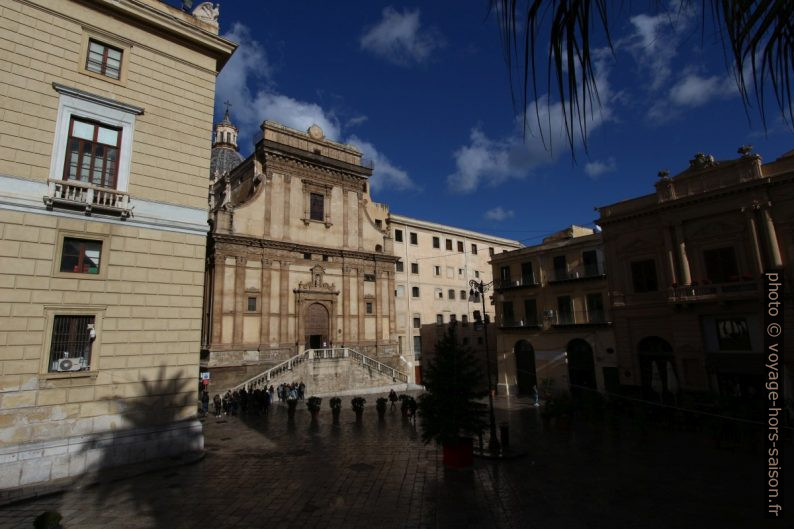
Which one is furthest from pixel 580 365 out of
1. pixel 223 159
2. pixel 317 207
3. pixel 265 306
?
pixel 223 159

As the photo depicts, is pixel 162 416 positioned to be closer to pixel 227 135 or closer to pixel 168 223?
pixel 168 223

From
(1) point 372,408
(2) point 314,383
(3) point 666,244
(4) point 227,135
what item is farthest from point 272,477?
(4) point 227,135

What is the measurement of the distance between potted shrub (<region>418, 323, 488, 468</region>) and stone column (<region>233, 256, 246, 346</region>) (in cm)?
2093

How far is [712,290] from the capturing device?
69.9 feet

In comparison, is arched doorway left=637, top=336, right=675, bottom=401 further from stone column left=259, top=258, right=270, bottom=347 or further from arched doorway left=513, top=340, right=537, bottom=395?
stone column left=259, top=258, right=270, bottom=347

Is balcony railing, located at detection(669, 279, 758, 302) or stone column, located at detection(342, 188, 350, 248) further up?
stone column, located at detection(342, 188, 350, 248)

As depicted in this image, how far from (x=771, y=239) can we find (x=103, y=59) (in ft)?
90.1

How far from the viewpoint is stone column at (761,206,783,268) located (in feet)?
64.6

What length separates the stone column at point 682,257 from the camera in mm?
22297

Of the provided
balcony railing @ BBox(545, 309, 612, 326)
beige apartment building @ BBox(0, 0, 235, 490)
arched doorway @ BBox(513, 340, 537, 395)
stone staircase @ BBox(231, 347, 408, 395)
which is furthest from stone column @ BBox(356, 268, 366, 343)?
beige apartment building @ BBox(0, 0, 235, 490)

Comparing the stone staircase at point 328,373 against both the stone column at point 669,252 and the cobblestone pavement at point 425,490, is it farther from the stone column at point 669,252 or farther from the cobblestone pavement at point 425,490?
the stone column at point 669,252

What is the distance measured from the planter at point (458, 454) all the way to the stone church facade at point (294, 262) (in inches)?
798

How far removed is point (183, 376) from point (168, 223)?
484cm

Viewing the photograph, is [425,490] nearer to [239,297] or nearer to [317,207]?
[239,297]
